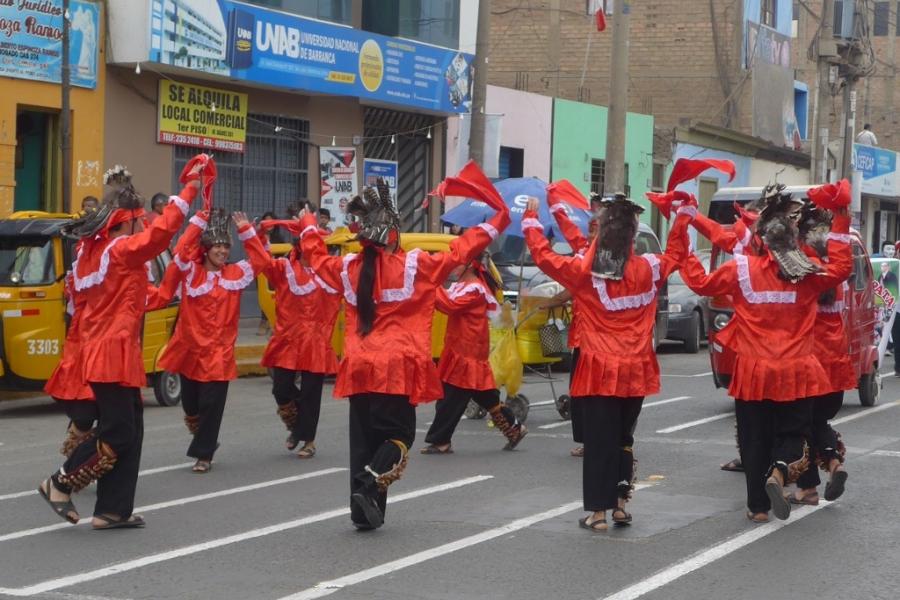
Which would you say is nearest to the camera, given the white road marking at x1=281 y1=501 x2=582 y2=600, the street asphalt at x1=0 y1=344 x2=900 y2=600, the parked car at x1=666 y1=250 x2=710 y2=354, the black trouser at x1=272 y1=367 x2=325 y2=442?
the white road marking at x1=281 y1=501 x2=582 y2=600

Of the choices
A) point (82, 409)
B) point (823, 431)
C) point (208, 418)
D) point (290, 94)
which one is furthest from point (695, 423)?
point (290, 94)

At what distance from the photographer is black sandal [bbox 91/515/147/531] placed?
345 inches

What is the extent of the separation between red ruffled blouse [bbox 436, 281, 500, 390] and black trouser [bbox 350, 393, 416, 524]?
3419 mm

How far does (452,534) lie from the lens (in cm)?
875

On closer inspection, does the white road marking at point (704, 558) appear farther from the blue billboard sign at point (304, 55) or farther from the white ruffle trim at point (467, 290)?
the blue billboard sign at point (304, 55)

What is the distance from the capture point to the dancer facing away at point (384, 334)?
28.4ft

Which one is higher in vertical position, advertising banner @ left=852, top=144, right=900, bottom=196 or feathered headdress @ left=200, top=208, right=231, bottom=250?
advertising banner @ left=852, top=144, right=900, bottom=196

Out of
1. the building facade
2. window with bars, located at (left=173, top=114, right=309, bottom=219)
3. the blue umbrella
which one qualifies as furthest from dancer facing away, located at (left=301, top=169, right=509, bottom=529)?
window with bars, located at (left=173, top=114, right=309, bottom=219)

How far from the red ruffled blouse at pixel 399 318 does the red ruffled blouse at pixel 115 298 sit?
104 cm

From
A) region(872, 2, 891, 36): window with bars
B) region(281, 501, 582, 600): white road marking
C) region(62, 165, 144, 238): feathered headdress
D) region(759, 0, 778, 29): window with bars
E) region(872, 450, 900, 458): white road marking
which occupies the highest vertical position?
region(872, 2, 891, 36): window with bars

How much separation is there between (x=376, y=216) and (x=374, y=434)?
1.23 meters

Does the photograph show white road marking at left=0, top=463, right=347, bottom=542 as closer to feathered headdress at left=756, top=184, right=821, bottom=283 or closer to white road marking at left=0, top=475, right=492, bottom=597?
white road marking at left=0, top=475, right=492, bottom=597

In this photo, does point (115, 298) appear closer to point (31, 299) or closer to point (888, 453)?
point (31, 299)

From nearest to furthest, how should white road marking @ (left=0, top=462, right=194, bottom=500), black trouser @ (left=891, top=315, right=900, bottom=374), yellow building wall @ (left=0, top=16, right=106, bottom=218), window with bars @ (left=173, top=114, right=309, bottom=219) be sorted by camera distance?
white road marking @ (left=0, top=462, right=194, bottom=500) < yellow building wall @ (left=0, top=16, right=106, bottom=218) < black trouser @ (left=891, top=315, right=900, bottom=374) < window with bars @ (left=173, top=114, right=309, bottom=219)
